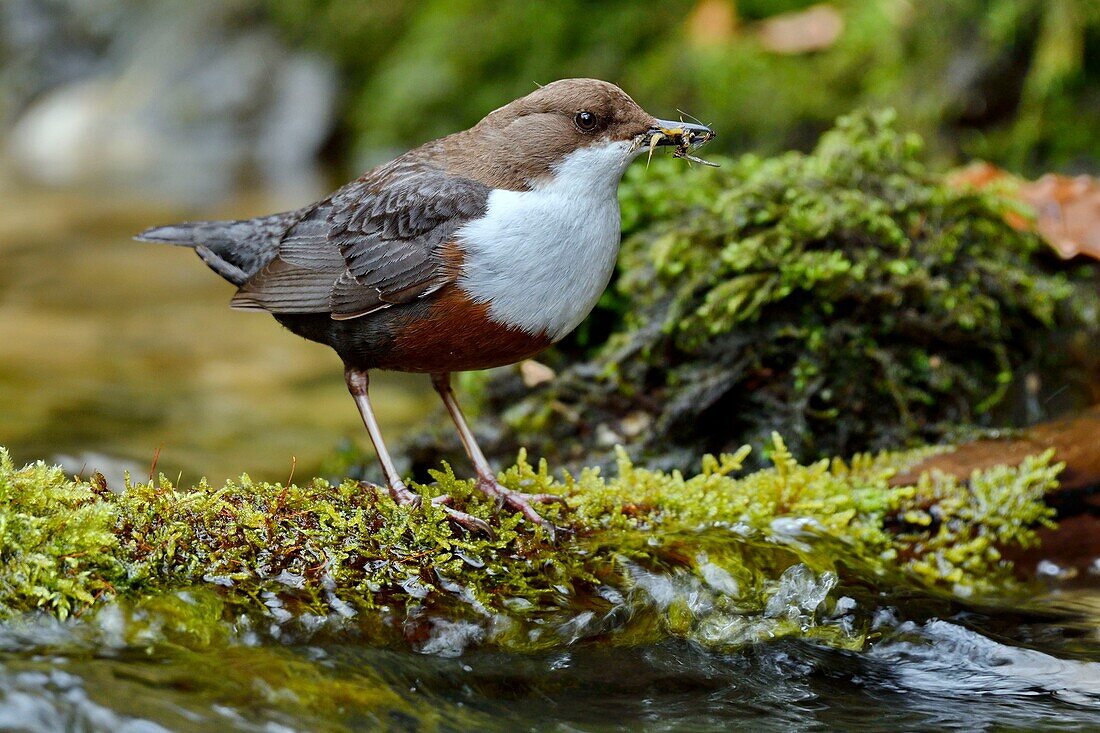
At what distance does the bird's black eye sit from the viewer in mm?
3400

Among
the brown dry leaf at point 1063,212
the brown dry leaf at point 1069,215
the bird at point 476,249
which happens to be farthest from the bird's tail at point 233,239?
the brown dry leaf at point 1069,215

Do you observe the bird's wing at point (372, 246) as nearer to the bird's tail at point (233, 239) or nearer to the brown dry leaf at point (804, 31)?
the bird's tail at point (233, 239)

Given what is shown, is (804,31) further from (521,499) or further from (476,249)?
(521,499)

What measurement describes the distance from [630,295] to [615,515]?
1.70m

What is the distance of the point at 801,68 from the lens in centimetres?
878

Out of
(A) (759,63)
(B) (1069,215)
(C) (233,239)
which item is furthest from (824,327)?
(A) (759,63)

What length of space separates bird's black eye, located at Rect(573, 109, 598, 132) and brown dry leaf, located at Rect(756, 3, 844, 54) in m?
6.02

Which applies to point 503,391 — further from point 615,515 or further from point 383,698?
point 383,698

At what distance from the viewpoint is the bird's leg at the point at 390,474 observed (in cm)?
308

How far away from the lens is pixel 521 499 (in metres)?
3.28

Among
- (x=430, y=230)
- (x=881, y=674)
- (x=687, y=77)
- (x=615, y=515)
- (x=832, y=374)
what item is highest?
(x=687, y=77)

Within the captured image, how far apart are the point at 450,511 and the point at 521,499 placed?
0.30 meters

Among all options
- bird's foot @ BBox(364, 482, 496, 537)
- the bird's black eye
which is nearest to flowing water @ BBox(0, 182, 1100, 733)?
bird's foot @ BBox(364, 482, 496, 537)

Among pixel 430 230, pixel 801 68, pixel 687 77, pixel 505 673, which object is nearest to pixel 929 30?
pixel 801 68
